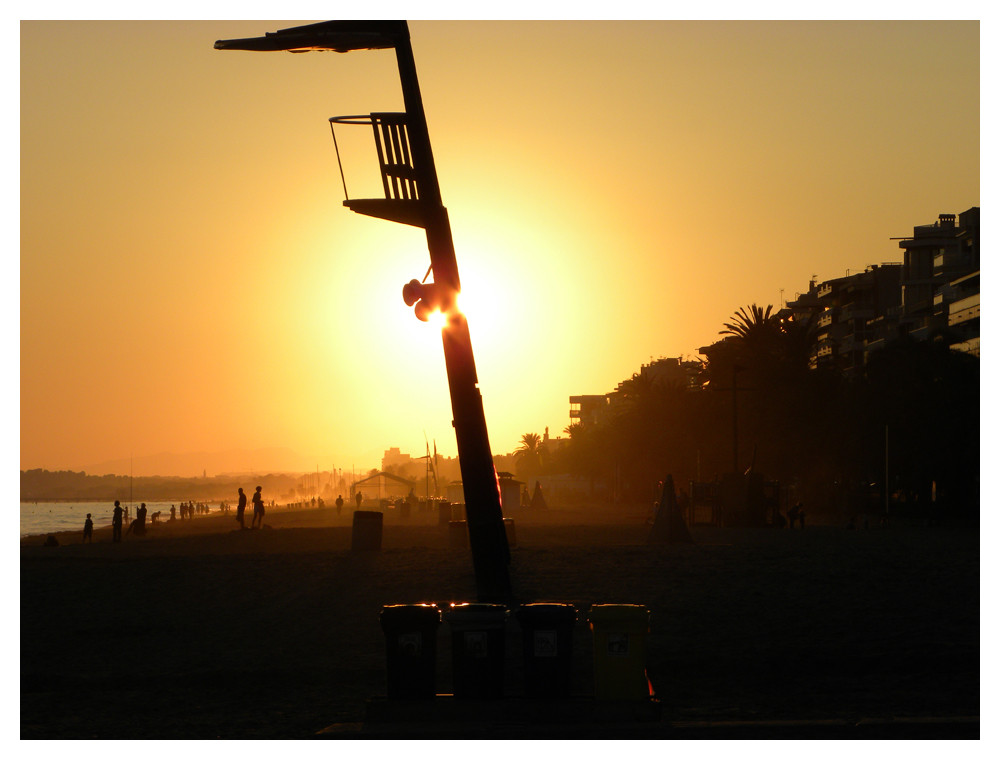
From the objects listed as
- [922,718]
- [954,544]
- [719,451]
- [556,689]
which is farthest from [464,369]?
[719,451]

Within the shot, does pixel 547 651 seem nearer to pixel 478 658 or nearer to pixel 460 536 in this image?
pixel 478 658

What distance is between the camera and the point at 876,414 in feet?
164

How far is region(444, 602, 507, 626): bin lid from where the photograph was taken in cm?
992

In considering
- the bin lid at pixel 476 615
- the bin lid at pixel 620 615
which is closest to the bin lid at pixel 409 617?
the bin lid at pixel 476 615

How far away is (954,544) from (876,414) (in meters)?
25.0

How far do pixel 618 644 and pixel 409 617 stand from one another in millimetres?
1852

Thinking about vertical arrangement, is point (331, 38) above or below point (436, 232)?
above

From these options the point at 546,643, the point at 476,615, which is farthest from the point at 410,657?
the point at 546,643

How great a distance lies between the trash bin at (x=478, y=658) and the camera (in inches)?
384

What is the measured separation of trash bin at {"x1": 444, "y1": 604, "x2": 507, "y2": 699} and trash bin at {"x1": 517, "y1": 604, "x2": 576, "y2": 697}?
0.78 ft

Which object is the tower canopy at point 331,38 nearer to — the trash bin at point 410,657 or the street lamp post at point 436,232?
the street lamp post at point 436,232

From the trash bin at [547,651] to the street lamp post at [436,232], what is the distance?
20.3 ft

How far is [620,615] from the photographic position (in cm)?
972

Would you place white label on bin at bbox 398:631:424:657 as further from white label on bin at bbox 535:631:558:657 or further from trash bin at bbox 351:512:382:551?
trash bin at bbox 351:512:382:551
